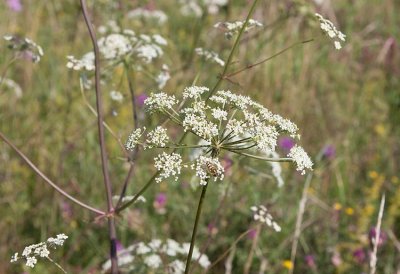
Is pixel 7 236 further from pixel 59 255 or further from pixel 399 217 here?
pixel 399 217

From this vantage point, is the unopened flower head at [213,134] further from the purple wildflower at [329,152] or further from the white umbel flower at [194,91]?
the purple wildflower at [329,152]

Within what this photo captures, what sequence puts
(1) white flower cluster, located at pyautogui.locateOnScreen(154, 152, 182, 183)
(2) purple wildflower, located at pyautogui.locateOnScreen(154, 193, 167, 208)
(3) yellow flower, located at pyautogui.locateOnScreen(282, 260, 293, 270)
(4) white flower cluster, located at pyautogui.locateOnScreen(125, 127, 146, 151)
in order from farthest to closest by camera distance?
1. (2) purple wildflower, located at pyautogui.locateOnScreen(154, 193, 167, 208)
2. (3) yellow flower, located at pyautogui.locateOnScreen(282, 260, 293, 270)
3. (4) white flower cluster, located at pyautogui.locateOnScreen(125, 127, 146, 151)
4. (1) white flower cluster, located at pyautogui.locateOnScreen(154, 152, 182, 183)

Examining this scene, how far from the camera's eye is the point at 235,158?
2.96 m

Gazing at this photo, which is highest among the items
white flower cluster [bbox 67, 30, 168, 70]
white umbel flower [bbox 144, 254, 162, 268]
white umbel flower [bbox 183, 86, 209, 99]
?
white flower cluster [bbox 67, 30, 168, 70]

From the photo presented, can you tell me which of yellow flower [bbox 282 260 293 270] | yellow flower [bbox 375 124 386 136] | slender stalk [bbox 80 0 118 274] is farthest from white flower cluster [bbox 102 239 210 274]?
yellow flower [bbox 375 124 386 136]

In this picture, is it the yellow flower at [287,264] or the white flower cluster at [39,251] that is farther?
the yellow flower at [287,264]

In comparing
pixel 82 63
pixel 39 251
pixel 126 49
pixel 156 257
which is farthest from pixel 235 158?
pixel 39 251

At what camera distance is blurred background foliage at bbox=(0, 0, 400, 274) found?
3850mm

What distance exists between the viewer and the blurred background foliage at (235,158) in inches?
152

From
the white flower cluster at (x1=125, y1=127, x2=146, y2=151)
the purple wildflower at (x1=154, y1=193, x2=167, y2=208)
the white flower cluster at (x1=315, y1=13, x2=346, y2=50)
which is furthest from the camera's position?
the purple wildflower at (x1=154, y1=193, x2=167, y2=208)

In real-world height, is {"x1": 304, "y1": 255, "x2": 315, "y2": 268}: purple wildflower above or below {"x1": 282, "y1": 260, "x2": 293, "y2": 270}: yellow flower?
above

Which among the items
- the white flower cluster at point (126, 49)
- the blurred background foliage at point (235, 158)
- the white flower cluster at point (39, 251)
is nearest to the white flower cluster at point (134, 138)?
the white flower cluster at point (39, 251)

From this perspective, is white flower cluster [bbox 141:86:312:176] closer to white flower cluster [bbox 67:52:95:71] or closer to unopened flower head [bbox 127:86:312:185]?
unopened flower head [bbox 127:86:312:185]

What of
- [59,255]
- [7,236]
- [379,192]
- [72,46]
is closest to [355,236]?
[379,192]
